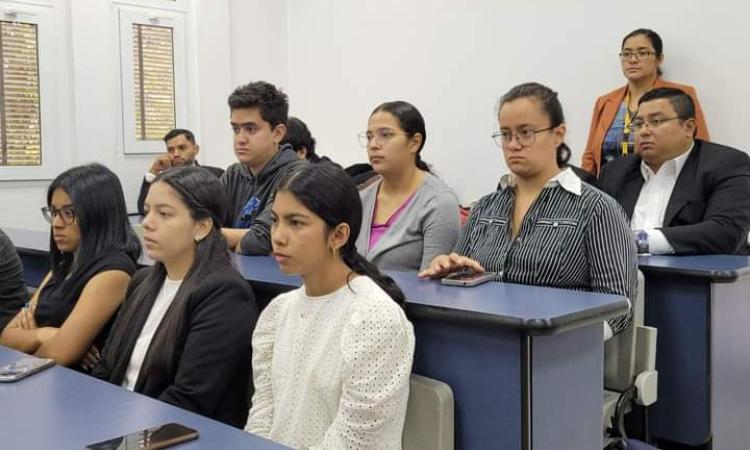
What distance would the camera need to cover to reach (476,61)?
495 cm

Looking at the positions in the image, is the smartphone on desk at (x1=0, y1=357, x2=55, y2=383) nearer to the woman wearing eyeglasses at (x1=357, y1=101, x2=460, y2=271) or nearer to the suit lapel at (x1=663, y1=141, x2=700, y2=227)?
the woman wearing eyeglasses at (x1=357, y1=101, x2=460, y2=271)

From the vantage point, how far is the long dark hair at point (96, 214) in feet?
7.02

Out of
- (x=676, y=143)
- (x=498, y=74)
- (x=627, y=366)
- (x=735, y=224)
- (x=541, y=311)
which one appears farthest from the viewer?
(x=498, y=74)

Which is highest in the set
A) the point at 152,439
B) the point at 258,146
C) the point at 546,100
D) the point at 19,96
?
the point at 19,96

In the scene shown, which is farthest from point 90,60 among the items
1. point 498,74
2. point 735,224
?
point 735,224

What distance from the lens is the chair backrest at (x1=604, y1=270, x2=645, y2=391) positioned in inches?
82.5

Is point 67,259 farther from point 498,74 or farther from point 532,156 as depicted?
point 498,74

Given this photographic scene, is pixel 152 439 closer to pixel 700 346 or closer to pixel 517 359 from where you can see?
pixel 517 359

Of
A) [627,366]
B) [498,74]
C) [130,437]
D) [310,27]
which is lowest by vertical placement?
[627,366]

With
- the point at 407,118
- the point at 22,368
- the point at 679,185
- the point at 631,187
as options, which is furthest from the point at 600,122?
the point at 22,368

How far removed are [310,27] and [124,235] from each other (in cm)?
421

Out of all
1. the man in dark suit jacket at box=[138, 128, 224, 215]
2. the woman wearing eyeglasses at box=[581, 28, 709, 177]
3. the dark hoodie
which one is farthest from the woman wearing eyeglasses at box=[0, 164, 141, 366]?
the man in dark suit jacket at box=[138, 128, 224, 215]

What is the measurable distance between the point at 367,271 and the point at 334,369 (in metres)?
0.23

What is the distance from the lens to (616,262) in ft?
A: 6.48
